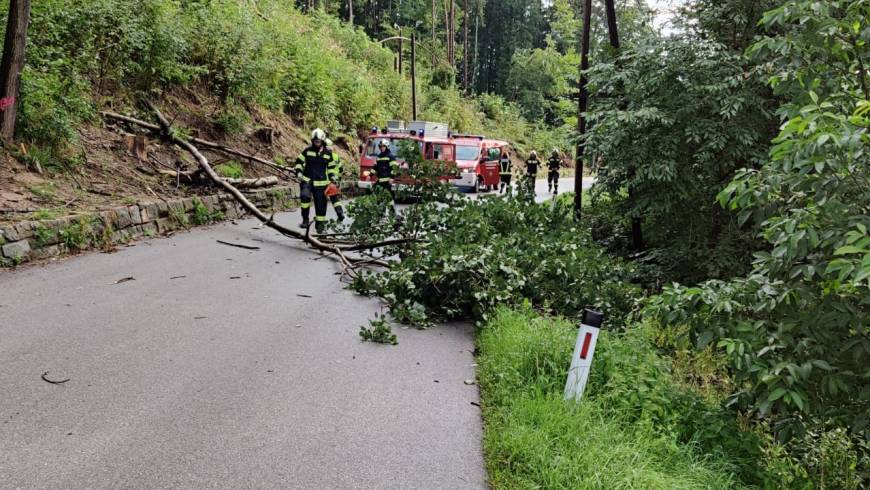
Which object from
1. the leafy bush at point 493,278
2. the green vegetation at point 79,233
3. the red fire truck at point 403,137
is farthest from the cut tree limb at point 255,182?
the leafy bush at point 493,278

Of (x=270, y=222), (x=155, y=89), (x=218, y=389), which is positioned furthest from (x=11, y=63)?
(x=218, y=389)

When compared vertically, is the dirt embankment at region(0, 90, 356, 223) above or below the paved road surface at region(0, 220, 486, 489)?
above

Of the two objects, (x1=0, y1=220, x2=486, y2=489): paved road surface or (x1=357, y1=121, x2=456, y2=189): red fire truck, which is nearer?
(x1=0, y1=220, x2=486, y2=489): paved road surface

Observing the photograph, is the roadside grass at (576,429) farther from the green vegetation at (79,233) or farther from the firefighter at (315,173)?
the firefighter at (315,173)

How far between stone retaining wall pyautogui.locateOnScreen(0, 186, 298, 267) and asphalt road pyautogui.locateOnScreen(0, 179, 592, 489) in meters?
0.60

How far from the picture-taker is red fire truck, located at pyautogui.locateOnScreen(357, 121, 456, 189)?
19.8 meters

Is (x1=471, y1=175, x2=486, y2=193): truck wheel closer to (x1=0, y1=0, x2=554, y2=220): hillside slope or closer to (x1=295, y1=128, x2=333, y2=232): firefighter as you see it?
(x1=0, y1=0, x2=554, y2=220): hillside slope

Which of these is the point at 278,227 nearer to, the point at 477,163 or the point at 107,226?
the point at 107,226

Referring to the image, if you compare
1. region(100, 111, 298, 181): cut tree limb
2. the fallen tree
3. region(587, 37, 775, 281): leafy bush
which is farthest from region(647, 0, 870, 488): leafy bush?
region(100, 111, 298, 181): cut tree limb

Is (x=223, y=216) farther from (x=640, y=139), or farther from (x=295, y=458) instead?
(x=295, y=458)

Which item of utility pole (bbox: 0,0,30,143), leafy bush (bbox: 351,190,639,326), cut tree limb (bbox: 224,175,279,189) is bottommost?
leafy bush (bbox: 351,190,639,326)

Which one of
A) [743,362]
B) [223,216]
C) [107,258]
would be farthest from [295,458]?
[223,216]

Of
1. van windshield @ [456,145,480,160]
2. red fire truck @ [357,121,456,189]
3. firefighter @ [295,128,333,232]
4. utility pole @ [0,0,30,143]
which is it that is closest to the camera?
utility pole @ [0,0,30,143]

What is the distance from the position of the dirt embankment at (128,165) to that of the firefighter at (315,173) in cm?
267
